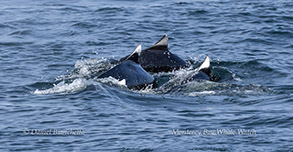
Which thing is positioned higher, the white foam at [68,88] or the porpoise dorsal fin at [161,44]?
the porpoise dorsal fin at [161,44]

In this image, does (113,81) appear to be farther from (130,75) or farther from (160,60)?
(160,60)

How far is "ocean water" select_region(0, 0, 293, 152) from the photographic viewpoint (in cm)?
917

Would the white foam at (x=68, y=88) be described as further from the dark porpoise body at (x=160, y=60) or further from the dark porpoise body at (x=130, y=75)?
the dark porpoise body at (x=160, y=60)

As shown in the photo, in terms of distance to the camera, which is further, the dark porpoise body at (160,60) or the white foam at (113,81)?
the dark porpoise body at (160,60)

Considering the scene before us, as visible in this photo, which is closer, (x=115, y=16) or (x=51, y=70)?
(x=51, y=70)

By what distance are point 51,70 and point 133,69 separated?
349cm

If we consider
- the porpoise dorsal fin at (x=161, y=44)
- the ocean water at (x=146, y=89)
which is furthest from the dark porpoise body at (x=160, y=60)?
the ocean water at (x=146, y=89)

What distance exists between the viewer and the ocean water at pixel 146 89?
361 inches

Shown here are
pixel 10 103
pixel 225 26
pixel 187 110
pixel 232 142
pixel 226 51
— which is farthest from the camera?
pixel 225 26

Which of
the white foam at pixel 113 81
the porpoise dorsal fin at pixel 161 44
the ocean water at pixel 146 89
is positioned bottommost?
the ocean water at pixel 146 89

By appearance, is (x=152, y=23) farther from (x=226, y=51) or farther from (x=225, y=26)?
(x=226, y=51)

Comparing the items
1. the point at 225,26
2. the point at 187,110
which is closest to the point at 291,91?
the point at 187,110

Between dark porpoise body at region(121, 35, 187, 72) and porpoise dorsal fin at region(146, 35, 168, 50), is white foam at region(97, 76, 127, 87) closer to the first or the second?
dark porpoise body at region(121, 35, 187, 72)

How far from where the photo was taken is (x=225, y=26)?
69.1ft
